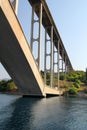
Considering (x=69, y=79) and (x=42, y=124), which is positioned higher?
(x=42, y=124)

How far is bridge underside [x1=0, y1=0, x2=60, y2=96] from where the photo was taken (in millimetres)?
30344

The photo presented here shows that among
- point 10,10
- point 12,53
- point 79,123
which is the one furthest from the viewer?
point 12,53

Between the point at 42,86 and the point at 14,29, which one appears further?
the point at 42,86

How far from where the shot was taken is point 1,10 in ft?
90.4

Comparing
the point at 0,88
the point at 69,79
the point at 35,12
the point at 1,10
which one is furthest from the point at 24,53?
the point at 69,79

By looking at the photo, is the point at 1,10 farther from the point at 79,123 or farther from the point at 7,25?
the point at 79,123

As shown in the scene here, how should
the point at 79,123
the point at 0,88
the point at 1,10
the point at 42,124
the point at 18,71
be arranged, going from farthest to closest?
the point at 0,88 < the point at 18,71 < the point at 1,10 < the point at 79,123 < the point at 42,124

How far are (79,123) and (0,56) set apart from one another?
22659 millimetres

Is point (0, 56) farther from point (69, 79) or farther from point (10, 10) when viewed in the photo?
point (69, 79)

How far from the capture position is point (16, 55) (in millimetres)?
38406

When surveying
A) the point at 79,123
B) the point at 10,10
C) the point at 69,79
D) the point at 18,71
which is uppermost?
the point at 10,10

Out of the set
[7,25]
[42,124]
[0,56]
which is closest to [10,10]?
[7,25]

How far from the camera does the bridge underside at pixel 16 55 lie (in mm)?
30344

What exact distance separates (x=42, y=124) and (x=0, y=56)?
22255 mm
